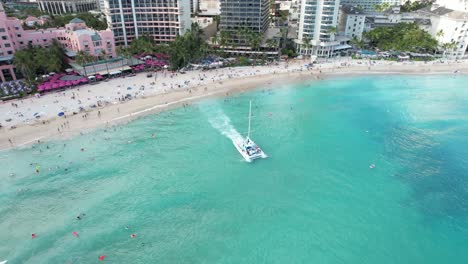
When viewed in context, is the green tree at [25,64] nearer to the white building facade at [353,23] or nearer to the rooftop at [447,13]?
the white building facade at [353,23]

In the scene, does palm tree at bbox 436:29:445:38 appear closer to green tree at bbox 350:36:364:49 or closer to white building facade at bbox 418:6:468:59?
white building facade at bbox 418:6:468:59

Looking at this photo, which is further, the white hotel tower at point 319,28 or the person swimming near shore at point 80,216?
the white hotel tower at point 319,28

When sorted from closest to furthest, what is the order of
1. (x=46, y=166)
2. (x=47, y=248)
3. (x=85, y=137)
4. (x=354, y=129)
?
1. (x=47, y=248)
2. (x=46, y=166)
3. (x=85, y=137)
4. (x=354, y=129)

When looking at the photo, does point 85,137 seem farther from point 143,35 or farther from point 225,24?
point 225,24

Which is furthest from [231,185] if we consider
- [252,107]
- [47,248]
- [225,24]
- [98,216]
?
[225,24]

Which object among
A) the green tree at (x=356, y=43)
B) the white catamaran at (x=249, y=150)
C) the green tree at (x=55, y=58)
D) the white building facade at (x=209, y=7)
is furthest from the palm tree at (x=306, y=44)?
the green tree at (x=55, y=58)
